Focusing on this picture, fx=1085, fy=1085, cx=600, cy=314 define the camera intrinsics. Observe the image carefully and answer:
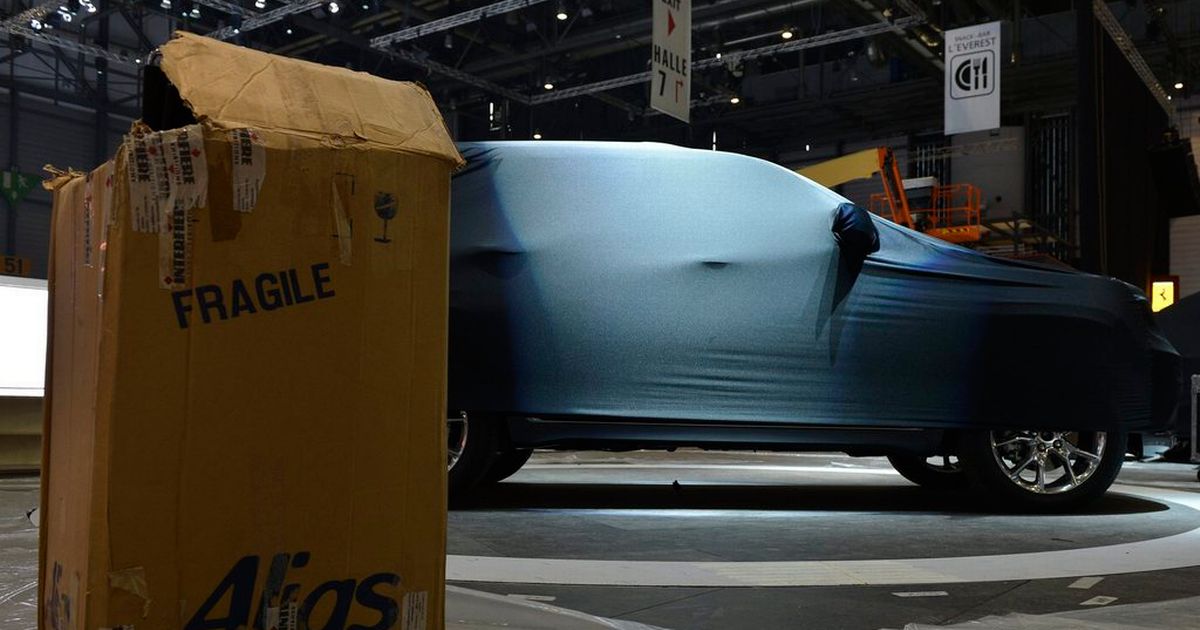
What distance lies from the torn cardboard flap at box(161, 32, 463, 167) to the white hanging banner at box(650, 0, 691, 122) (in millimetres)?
7143

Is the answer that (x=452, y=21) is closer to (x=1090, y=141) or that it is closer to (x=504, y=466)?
(x=1090, y=141)

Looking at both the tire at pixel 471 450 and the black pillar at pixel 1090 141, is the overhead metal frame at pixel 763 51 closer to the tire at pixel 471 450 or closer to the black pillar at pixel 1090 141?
the black pillar at pixel 1090 141

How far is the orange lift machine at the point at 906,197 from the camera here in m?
17.1

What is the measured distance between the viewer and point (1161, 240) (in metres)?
19.6

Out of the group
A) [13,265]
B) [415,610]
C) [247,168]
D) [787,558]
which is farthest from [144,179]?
[13,265]

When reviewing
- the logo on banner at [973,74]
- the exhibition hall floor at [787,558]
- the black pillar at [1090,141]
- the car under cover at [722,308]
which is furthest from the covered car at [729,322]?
the black pillar at [1090,141]

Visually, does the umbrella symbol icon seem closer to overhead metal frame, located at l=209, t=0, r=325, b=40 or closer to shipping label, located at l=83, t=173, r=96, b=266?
shipping label, located at l=83, t=173, r=96, b=266

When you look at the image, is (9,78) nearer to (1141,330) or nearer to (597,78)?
(597,78)

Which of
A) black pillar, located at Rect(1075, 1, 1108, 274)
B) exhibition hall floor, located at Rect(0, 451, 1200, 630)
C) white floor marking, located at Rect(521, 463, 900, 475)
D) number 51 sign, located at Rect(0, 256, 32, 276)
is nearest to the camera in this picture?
exhibition hall floor, located at Rect(0, 451, 1200, 630)

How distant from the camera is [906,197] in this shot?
19703mm

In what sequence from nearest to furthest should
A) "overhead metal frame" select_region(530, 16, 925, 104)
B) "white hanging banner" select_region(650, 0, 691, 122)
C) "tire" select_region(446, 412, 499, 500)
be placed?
"tire" select_region(446, 412, 499, 500) → "white hanging banner" select_region(650, 0, 691, 122) → "overhead metal frame" select_region(530, 16, 925, 104)

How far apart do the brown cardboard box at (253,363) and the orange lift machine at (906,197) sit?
15.9 meters

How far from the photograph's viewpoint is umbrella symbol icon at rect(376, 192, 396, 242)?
1645 mm

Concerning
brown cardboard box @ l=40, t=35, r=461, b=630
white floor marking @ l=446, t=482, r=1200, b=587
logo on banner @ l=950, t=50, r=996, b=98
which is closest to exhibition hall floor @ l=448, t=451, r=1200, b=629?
white floor marking @ l=446, t=482, r=1200, b=587
